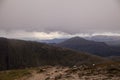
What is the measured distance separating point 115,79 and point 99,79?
1.70 metres

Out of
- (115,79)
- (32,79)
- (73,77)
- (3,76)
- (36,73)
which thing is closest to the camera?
(115,79)

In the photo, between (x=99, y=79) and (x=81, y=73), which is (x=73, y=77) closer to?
(x=81, y=73)

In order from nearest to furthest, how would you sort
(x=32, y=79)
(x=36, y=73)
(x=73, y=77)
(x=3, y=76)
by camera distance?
(x=73, y=77)
(x=32, y=79)
(x=36, y=73)
(x=3, y=76)

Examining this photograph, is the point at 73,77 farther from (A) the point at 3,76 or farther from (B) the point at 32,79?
(A) the point at 3,76

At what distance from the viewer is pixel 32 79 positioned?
3103cm

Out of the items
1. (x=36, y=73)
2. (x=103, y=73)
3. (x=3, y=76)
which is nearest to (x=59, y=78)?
(x=103, y=73)

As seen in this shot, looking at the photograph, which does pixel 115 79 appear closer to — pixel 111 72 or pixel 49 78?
pixel 111 72

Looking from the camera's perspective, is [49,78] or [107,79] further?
[49,78]

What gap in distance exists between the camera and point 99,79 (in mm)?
24828

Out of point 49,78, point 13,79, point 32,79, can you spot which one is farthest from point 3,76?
point 49,78

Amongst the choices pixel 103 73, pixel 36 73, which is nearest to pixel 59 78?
pixel 103 73

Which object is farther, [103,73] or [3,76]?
[3,76]

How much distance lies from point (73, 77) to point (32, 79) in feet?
21.9

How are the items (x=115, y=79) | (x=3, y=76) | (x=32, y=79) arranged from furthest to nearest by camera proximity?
(x=3, y=76) < (x=32, y=79) < (x=115, y=79)
